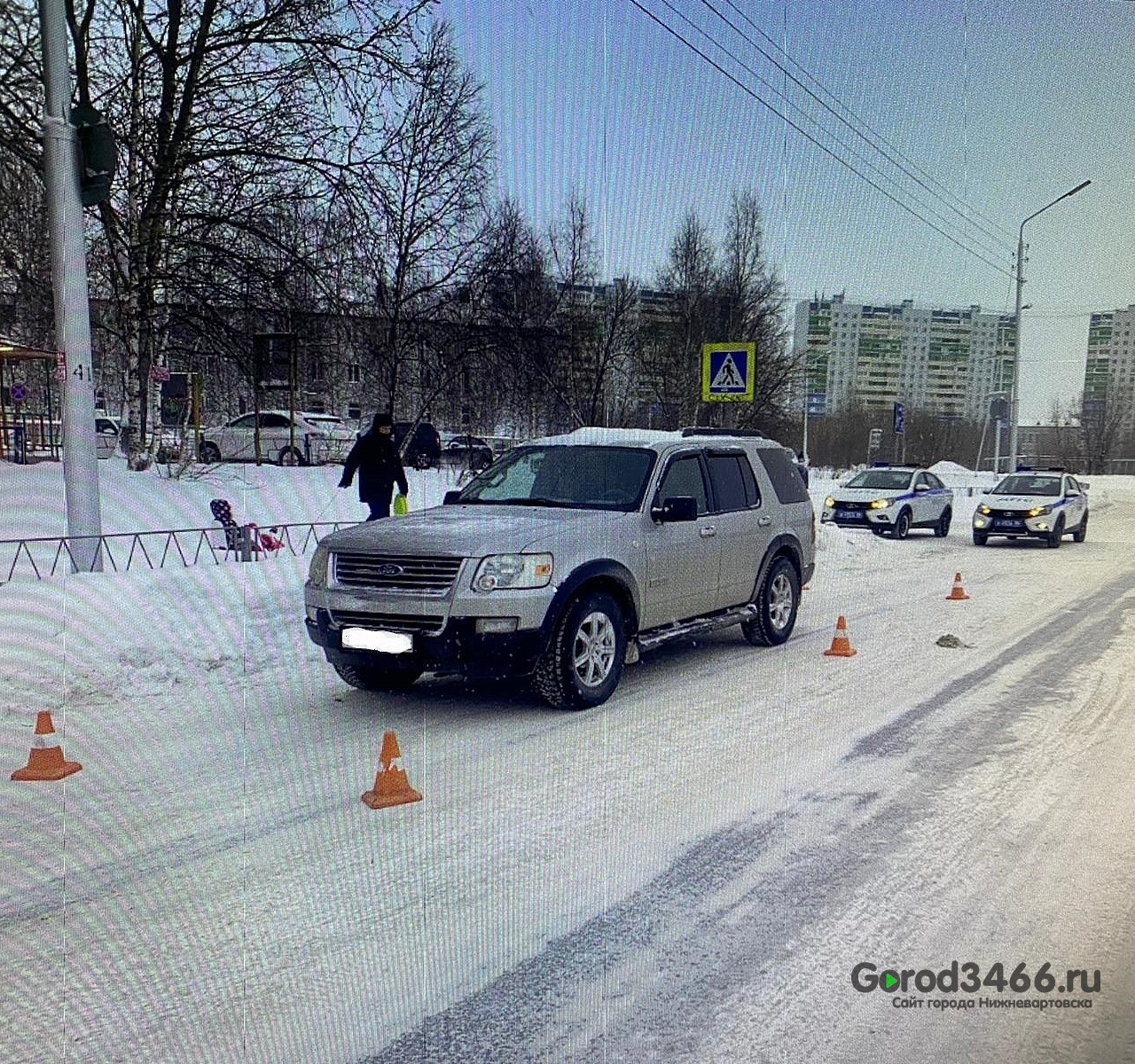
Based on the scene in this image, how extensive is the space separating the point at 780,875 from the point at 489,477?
4477 mm

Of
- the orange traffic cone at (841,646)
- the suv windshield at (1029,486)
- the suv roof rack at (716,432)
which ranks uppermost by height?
the suv roof rack at (716,432)

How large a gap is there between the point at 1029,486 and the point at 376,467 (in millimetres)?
14662

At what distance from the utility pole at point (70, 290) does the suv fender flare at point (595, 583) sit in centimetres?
502

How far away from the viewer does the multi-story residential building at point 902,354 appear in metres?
31.2

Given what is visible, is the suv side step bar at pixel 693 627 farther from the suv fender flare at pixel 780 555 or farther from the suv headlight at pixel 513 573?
the suv headlight at pixel 513 573

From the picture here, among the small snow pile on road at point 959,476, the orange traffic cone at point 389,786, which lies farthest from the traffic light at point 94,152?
the small snow pile on road at point 959,476

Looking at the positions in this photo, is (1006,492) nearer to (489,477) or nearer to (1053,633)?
(1053,633)

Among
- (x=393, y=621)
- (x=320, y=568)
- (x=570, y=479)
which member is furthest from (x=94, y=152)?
(x=393, y=621)

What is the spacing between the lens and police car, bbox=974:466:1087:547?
59.4 ft

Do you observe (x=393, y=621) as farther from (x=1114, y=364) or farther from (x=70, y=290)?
(x=1114, y=364)

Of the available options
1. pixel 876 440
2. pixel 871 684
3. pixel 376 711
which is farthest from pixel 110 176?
pixel 876 440

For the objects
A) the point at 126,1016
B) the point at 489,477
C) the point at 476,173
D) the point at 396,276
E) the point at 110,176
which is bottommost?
the point at 126,1016

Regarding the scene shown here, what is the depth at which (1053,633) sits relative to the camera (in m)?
8.95

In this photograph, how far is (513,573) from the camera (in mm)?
5750
